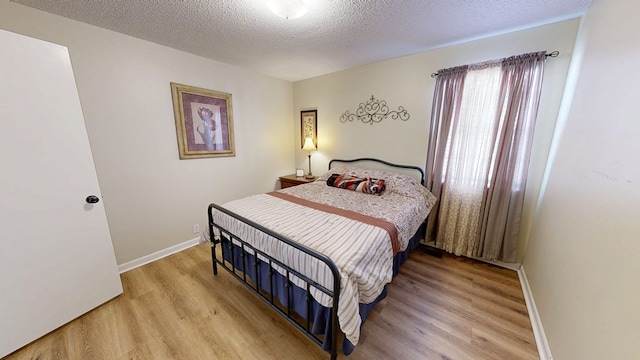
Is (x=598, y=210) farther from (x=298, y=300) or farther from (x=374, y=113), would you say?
(x=374, y=113)

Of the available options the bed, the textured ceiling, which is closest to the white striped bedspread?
the bed

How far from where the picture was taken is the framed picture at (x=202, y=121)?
2543 mm

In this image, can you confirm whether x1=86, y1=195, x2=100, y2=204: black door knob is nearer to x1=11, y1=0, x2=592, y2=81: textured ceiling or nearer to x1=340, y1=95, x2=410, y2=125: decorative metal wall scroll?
x1=11, y1=0, x2=592, y2=81: textured ceiling

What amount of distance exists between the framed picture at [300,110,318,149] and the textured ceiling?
1224 millimetres

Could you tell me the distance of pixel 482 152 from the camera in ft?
7.54

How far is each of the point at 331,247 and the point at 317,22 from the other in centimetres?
198

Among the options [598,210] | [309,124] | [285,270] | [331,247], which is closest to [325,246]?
[331,247]

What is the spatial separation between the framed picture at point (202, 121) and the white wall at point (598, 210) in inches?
139

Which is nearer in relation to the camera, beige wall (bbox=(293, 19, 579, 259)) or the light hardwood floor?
the light hardwood floor

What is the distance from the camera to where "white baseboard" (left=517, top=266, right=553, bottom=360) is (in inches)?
54.9

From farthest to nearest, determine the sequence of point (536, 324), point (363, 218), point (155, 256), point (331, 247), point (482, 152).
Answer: point (155, 256), point (482, 152), point (363, 218), point (536, 324), point (331, 247)

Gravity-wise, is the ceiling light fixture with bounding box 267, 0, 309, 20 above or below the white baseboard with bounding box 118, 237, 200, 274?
above

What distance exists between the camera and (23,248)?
4.67 ft

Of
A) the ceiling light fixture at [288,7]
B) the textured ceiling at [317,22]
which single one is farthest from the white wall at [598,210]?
the ceiling light fixture at [288,7]
